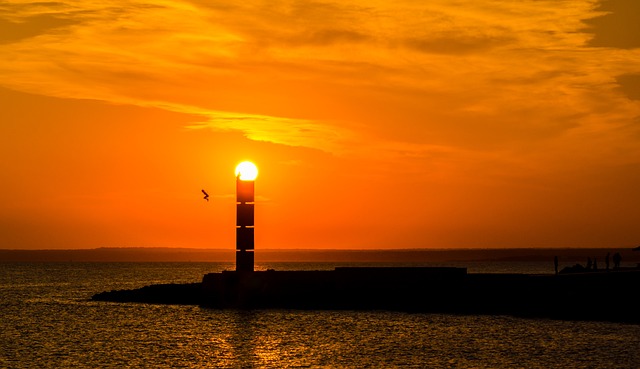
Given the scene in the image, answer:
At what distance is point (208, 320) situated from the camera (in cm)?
6575

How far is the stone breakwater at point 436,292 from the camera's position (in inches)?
2371

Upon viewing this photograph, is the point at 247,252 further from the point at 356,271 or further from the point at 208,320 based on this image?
the point at 356,271

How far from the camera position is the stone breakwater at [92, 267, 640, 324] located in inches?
2371

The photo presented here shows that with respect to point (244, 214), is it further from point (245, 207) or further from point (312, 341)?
point (312, 341)

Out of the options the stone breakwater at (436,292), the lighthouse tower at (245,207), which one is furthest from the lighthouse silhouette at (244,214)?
the stone breakwater at (436,292)

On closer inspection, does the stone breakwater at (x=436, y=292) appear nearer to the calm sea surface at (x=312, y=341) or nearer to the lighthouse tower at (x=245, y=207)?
the calm sea surface at (x=312, y=341)

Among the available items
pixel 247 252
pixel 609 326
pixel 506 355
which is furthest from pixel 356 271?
pixel 506 355

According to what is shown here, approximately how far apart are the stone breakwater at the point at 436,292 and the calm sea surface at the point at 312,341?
140 cm

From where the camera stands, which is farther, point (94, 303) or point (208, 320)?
point (94, 303)

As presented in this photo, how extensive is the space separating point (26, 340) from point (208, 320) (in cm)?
1349

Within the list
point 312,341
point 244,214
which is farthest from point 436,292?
point 312,341

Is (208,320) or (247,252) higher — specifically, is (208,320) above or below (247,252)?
below

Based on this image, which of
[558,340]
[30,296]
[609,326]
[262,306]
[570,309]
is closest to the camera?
[558,340]

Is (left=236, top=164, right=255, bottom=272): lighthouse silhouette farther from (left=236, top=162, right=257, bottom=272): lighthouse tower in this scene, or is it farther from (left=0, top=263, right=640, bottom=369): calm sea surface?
(left=0, top=263, right=640, bottom=369): calm sea surface
